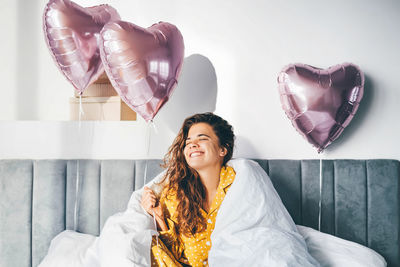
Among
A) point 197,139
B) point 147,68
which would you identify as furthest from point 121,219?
point 147,68

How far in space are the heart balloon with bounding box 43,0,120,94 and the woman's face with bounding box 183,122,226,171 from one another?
0.56 m

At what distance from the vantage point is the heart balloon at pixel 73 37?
1438 mm

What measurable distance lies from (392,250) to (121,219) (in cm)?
139

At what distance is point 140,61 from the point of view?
1372 millimetres

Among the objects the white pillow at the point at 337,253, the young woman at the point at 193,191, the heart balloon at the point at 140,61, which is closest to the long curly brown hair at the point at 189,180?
the young woman at the point at 193,191

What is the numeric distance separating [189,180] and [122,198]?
→ 412 millimetres

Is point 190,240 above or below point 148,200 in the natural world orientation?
below

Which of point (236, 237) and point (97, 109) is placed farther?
point (97, 109)

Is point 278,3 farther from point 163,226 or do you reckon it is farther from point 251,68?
point 163,226

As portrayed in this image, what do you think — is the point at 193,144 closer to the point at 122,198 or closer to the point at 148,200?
the point at 148,200

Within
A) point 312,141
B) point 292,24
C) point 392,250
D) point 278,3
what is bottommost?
point 392,250

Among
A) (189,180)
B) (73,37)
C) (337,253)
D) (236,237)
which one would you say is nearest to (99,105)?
(73,37)

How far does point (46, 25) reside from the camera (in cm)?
146

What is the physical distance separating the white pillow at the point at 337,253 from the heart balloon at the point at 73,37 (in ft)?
4.15
